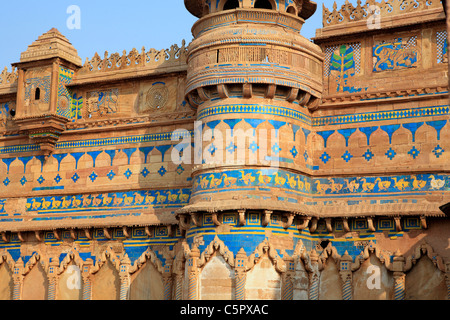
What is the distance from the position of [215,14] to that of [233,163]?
333 cm

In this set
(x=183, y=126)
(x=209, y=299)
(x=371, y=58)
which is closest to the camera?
(x=209, y=299)

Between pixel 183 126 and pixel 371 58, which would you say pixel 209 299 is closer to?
pixel 183 126

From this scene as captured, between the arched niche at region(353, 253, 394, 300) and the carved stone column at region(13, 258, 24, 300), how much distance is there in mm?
7905

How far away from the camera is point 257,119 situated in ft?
56.0

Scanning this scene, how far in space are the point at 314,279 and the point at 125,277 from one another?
427 cm

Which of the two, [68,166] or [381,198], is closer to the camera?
[381,198]

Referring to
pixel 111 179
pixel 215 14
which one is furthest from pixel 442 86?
pixel 111 179

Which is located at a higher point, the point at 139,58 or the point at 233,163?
the point at 139,58

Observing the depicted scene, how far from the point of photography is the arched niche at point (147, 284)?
1823cm

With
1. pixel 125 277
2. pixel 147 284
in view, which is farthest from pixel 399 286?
pixel 125 277

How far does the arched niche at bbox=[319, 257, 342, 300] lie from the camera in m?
16.9

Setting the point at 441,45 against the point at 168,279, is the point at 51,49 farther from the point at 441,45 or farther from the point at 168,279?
the point at 441,45

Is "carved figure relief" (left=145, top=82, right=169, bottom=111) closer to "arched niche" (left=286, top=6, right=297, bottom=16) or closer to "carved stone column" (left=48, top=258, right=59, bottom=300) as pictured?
"arched niche" (left=286, top=6, right=297, bottom=16)

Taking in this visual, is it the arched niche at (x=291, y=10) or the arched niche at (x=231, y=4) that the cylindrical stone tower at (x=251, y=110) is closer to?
the arched niche at (x=291, y=10)
